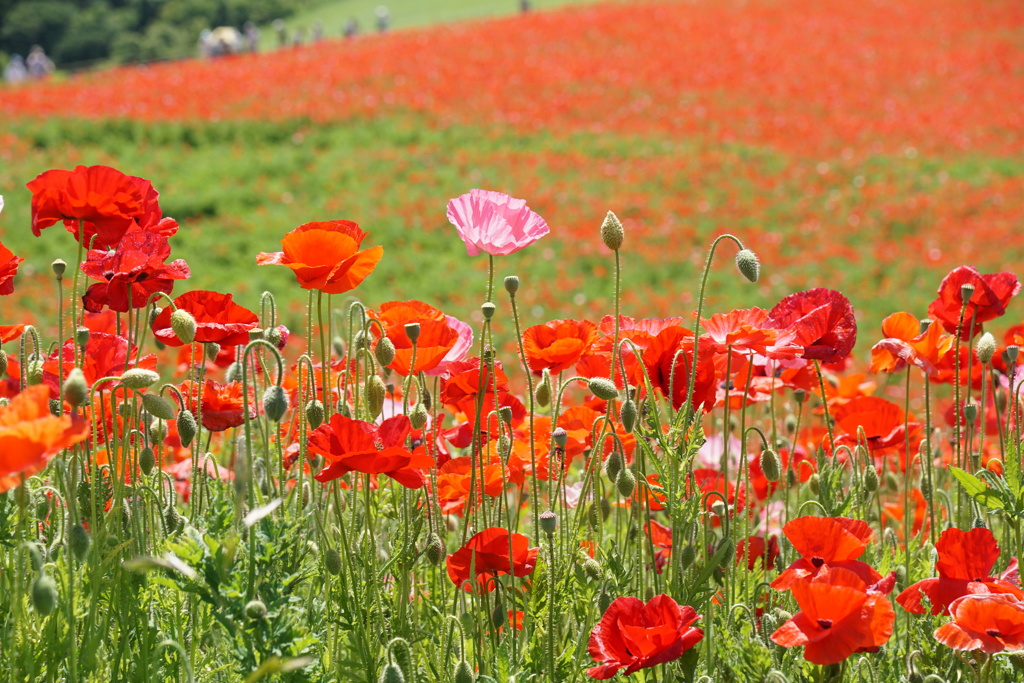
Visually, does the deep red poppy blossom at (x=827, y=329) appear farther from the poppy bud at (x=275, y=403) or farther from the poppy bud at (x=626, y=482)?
the poppy bud at (x=275, y=403)

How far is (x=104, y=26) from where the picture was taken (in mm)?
43188

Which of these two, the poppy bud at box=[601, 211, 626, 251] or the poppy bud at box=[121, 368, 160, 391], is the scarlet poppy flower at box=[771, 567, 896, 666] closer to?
the poppy bud at box=[601, 211, 626, 251]

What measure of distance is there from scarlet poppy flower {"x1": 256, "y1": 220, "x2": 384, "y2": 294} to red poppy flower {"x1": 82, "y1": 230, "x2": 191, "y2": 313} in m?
0.15

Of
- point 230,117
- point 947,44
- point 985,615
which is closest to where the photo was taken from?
point 985,615

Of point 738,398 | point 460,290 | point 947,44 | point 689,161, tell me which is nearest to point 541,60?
point 689,161

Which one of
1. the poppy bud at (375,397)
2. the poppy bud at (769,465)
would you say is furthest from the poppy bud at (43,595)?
the poppy bud at (769,465)

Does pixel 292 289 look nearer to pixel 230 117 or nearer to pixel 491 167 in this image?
pixel 491 167

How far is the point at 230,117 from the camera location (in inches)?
518

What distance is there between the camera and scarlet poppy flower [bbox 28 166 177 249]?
138cm

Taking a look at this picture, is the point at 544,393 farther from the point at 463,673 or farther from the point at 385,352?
the point at 463,673

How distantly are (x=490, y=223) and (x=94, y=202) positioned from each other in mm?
526

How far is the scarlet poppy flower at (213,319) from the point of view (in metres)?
1.46

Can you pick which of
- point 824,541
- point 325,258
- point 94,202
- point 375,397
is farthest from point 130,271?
point 824,541

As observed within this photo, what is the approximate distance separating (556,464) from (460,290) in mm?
7607
